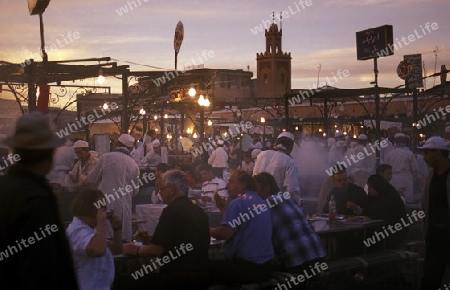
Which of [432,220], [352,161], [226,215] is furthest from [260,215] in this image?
[352,161]

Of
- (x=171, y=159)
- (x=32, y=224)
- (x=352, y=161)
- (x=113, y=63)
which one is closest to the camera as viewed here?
(x=32, y=224)

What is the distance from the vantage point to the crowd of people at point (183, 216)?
2.49 meters

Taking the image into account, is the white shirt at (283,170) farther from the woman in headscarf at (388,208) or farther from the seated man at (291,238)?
the seated man at (291,238)

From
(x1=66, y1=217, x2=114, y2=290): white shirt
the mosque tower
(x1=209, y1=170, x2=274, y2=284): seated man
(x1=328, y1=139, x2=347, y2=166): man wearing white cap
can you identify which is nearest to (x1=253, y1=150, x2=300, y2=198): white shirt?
(x1=209, y1=170, x2=274, y2=284): seated man

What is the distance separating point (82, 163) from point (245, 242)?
470 cm

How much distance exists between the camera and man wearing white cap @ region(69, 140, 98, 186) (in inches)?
390

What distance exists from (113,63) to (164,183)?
8.04 metres

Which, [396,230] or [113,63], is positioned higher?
[113,63]

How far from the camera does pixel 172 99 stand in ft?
57.0

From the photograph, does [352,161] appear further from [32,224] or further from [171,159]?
[32,224]

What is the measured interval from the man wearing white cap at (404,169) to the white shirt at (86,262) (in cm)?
923

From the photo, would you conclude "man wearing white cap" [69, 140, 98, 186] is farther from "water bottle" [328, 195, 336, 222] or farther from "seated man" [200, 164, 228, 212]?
"water bottle" [328, 195, 336, 222]

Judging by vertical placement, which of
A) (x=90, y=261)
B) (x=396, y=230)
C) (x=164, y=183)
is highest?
(x=164, y=183)

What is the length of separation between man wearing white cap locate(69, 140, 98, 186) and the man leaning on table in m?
4.51
